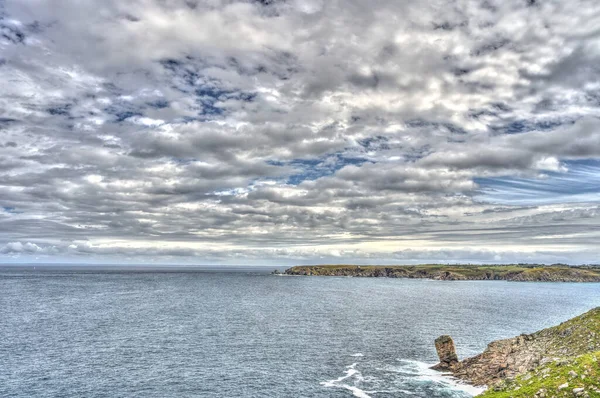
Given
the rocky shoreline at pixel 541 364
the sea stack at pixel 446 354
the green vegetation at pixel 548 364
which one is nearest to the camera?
the green vegetation at pixel 548 364

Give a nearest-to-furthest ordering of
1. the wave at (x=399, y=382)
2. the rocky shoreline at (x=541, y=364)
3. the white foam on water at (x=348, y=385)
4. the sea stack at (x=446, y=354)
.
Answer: the rocky shoreline at (x=541, y=364), the wave at (x=399, y=382), the white foam on water at (x=348, y=385), the sea stack at (x=446, y=354)

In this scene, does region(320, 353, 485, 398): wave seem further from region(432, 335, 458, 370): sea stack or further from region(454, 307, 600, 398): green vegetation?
region(454, 307, 600, 398): green vegetation

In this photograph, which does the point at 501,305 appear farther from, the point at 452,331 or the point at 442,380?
the point at 442,380

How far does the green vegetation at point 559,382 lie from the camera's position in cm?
3662

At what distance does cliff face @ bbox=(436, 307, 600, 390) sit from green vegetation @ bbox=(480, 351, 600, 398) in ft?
51.8

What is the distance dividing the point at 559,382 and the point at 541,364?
19761 millimetres

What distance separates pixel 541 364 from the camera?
55438 millimetres

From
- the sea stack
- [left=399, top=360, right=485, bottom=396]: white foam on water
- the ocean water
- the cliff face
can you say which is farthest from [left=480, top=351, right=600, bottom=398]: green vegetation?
the sea stack

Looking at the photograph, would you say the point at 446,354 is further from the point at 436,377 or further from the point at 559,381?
the point at 559,381

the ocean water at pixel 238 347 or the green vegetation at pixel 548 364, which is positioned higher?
the green vegetation at pixel 548 364

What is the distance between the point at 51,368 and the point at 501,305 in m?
186

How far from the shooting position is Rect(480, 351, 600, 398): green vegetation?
36625 mm

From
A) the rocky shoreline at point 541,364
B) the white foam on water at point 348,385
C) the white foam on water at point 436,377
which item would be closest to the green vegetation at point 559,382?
the rocky shoreline at point 541,364

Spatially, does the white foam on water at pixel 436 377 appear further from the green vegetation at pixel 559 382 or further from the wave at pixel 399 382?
the green vegetation at pixel 559 382
